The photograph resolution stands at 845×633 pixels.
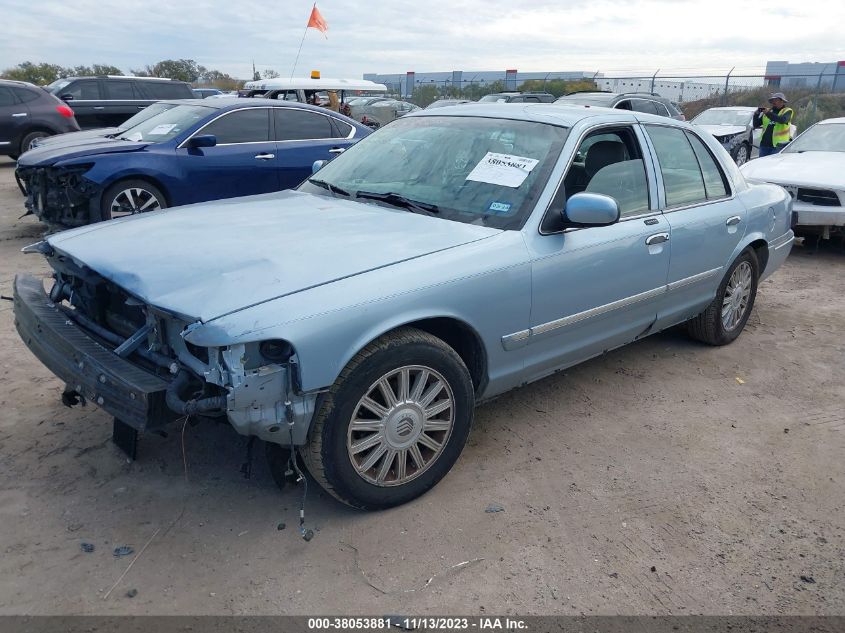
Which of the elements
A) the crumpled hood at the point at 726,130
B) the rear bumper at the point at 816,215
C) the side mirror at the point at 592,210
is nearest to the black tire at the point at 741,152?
the crumpled hood at the point at 726,130

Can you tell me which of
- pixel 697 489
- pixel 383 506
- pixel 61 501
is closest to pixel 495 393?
pixel 383 506

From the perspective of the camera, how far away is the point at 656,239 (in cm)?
408

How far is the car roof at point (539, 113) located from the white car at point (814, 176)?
14.4 ft

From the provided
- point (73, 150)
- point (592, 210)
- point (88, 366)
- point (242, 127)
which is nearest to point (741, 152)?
point (242, 127)

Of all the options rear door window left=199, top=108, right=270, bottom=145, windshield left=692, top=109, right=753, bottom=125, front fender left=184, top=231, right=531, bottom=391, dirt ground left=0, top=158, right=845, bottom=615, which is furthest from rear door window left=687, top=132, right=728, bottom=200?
windshield left=692, top=109, right=753, bottom=125

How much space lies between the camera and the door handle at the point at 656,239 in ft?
13.2

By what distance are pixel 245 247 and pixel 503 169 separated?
1.42 meters

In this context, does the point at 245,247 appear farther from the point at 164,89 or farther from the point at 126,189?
the point at 164,89

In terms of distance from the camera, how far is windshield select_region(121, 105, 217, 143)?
7.77 metres

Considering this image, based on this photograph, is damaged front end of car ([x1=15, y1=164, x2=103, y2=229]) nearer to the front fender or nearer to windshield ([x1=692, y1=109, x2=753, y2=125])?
the front fender

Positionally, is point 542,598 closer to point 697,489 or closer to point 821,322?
point 697,489

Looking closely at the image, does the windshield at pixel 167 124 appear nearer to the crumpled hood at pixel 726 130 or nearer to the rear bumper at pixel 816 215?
the rear bumper at pixel 816 215

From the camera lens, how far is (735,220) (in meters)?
4.80

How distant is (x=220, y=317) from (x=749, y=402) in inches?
133
